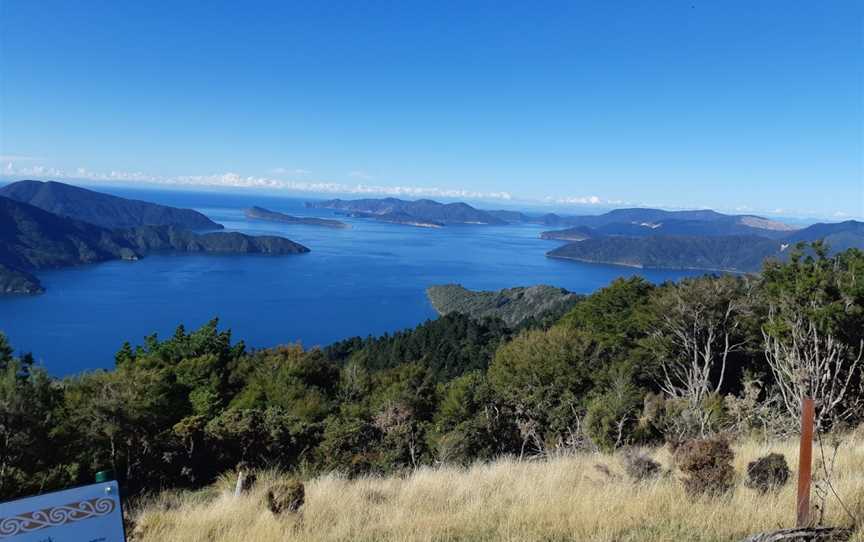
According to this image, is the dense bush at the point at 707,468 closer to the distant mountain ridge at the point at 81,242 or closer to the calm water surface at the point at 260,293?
the calm water surface at the point at 260,293

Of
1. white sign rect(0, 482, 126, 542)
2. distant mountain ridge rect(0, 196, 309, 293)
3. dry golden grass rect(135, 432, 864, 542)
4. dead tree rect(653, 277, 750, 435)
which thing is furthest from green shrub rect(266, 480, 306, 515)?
distant mountain ridge rect(0, 196, 309, 293)

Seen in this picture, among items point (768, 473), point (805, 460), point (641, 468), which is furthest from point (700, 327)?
point (805, 460)

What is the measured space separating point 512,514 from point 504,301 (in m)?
73.9

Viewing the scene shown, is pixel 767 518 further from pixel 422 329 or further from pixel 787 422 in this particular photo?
pixel 422 329

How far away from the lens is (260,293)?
86312 millimetres

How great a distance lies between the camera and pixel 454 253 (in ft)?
478

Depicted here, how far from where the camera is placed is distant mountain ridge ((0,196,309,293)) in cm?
11156

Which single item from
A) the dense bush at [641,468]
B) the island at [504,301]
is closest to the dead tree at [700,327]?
the dense bush at [641,468]

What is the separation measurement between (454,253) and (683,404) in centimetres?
13607

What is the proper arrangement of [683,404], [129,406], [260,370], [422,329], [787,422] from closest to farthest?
1. [787,422]
2. [683,404]
3. [129,406]
4. [260,370]
5. [422,329]

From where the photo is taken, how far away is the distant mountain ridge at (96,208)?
186000 millimetres

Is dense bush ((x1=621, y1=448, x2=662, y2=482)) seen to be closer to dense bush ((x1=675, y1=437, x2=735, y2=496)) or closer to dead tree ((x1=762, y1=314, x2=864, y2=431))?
dense bush ((x1=675, y1=437, x2=735, y2=496))

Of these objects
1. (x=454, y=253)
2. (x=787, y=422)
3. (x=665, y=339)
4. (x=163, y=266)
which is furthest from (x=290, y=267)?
(x=787, y=422)

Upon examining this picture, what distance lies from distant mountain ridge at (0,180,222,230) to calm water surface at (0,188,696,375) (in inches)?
2408
